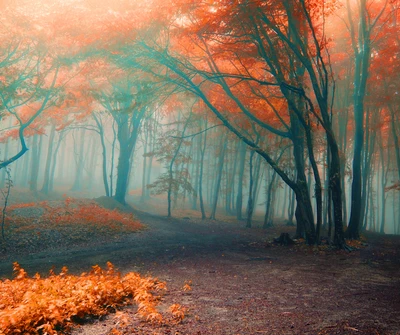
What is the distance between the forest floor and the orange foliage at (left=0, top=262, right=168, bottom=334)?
0.65 ft

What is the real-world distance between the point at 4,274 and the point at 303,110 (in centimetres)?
1100

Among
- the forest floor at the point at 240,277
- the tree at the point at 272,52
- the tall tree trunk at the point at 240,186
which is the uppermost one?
the tree at the point at 272,52

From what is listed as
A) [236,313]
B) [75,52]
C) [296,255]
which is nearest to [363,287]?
[236,313]

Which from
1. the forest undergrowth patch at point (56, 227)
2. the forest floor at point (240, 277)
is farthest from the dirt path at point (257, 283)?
the forest undergrowth patch at point (56, 227)

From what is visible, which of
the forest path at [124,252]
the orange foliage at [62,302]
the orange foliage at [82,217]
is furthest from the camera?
the orange foliage at [82,217]

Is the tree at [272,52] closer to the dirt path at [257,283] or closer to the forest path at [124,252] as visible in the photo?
the dirt path at [257,283]

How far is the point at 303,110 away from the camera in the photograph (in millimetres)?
12445

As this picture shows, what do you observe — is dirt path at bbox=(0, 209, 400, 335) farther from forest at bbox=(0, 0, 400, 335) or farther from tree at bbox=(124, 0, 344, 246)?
tree at bbox=(124, 0, 344, 246)

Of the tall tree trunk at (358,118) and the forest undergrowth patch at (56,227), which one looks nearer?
the forest undergrowth patch at (56,227)

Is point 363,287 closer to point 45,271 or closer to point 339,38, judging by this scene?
point 45,271

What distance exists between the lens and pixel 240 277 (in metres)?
7.43

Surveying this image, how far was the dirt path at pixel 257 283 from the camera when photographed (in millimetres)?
4188

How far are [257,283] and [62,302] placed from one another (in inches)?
158

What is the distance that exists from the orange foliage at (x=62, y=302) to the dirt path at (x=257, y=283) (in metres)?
0.25
